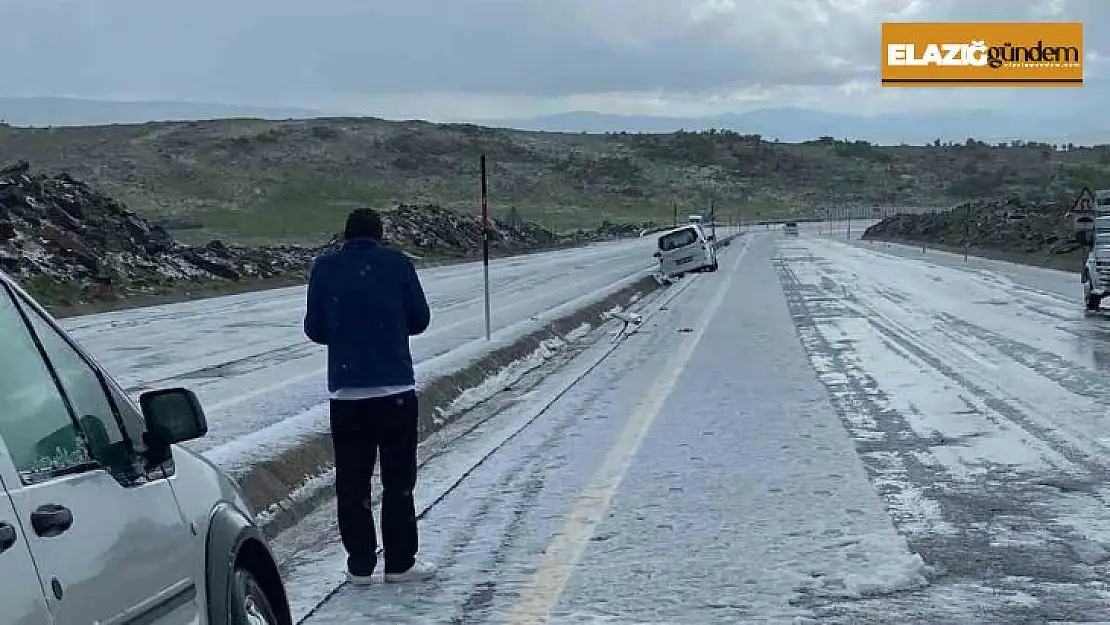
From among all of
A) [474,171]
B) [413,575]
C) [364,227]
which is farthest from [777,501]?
[474,171]

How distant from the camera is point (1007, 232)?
213ft

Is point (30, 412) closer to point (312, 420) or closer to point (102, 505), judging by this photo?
point (102, 505)

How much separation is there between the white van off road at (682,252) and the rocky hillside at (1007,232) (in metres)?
10.5

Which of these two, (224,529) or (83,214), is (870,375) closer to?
(224,529)

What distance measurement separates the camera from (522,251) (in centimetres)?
6869

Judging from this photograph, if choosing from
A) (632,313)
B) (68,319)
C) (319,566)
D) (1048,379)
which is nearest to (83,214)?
(68,319)

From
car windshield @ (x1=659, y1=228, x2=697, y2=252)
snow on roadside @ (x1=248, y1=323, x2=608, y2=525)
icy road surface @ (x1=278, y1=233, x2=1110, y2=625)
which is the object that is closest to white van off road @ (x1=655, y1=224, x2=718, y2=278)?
car windshield @ (x1=659, y1=228, x2=697, y2=252)

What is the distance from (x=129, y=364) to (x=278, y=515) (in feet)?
33.8

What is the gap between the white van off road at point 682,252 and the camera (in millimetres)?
42219

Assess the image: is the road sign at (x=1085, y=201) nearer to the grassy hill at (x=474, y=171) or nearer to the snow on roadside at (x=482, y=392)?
Answer: the snow on roadside at (x=482, y=392)

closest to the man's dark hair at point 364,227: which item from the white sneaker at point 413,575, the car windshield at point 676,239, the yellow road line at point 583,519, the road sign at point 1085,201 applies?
the white sneaker at point 413,575

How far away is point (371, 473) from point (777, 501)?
280 centimetres

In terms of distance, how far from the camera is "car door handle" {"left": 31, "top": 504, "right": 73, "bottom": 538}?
3.40 m

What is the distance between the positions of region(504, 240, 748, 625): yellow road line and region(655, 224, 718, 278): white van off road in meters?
26.4
